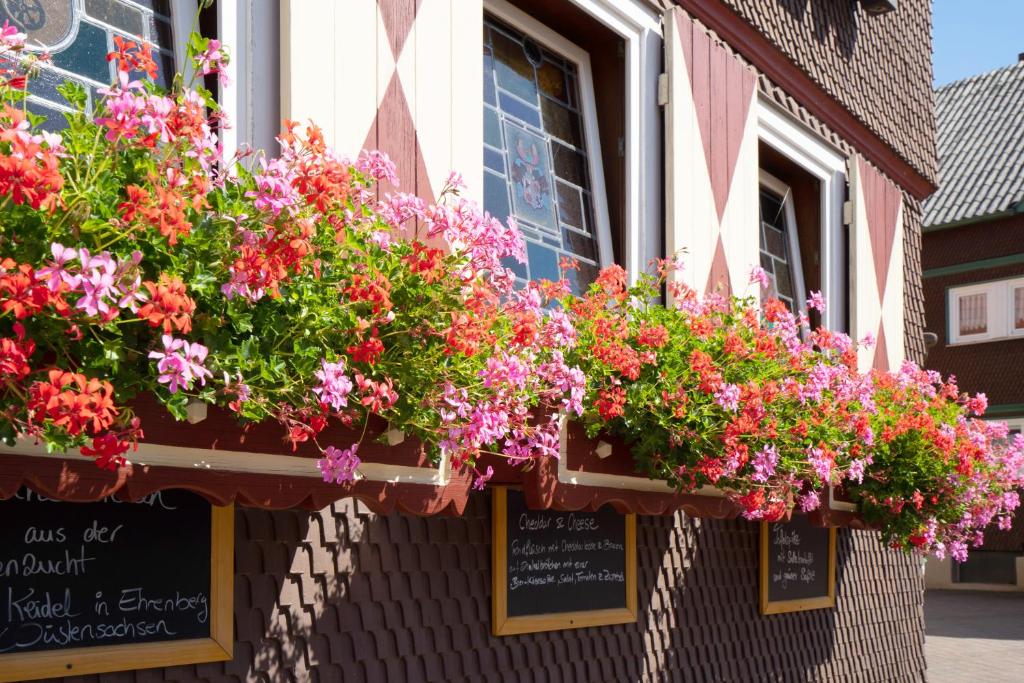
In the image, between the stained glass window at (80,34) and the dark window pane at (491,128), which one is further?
the dark window pane at (491,128)

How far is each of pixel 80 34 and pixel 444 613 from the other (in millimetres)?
2346

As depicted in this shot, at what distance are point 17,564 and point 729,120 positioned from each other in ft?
14.9

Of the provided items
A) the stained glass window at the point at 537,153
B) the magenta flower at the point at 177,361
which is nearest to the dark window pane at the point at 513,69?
the stained glass window at the point at 537,153

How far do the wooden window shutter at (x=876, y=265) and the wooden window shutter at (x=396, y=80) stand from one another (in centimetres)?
400

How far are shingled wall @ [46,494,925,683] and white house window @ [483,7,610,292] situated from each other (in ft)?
4.37

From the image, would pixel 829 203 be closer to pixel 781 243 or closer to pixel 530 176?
pixel 781 243

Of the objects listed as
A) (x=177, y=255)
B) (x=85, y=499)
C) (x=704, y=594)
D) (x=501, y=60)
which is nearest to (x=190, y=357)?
(x=177, y=255)

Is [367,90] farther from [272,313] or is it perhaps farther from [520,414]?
[272,313]

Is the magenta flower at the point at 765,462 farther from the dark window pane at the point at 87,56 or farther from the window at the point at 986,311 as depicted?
the window at the point at 986,311

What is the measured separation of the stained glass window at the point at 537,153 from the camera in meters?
5.16

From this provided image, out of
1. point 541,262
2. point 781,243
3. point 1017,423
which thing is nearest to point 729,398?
point 541,262

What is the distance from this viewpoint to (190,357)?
2070mm

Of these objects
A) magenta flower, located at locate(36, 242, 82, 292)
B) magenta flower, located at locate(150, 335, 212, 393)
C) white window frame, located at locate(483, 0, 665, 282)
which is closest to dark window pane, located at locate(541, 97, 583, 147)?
white window frame, located at locate(483, 0, 665, 282)

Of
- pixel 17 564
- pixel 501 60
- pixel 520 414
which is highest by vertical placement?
pixel 501 60
